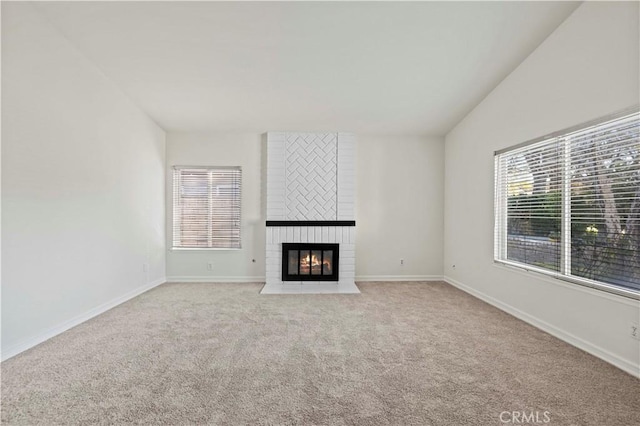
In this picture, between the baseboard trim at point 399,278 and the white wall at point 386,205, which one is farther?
the baseboard trim at point 399,278

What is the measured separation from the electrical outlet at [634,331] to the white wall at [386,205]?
2873mm

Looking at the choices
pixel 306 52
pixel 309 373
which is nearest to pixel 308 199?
pixel 306 52

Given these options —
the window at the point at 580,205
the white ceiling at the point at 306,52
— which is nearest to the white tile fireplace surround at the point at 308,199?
the white ceiling at the point at 306,52

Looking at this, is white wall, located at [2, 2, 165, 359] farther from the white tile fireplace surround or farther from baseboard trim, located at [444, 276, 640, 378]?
baseboard trim, located at [444, 276, 640, 378]

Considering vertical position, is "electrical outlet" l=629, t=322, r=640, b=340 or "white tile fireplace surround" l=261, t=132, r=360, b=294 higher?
"white tile fireplace surround" l=261, t=132, r=360, b=294

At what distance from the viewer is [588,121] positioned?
2.45 m

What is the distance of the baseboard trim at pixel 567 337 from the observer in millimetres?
2086

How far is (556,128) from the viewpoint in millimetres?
2770

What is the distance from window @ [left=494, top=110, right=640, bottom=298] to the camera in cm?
219

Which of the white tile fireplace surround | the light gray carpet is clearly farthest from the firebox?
the light gray carpet

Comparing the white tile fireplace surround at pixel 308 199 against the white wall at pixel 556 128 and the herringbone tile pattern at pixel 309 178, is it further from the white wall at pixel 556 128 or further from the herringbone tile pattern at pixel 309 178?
the white wall at pixel 556 128

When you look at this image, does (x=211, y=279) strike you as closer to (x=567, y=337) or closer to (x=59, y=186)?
(x=59, y=186)

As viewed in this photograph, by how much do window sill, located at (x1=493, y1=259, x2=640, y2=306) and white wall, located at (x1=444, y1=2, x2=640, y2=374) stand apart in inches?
0.8

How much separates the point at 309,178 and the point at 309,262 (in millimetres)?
1406
